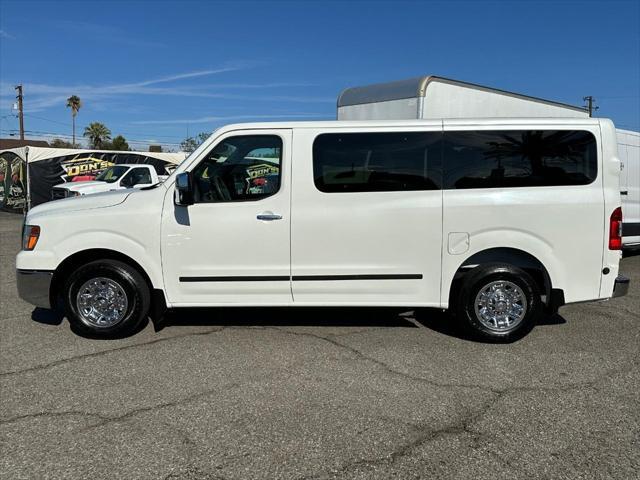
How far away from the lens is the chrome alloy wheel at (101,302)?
508 cm

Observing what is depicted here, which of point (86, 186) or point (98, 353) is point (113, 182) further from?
point (98, 353)

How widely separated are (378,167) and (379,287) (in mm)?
1120

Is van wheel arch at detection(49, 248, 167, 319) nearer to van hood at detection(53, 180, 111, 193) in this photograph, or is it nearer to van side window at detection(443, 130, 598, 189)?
van side window at detection(443, 130, 598, 189)

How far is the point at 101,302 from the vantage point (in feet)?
16.8

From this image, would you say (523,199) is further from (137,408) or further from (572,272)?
(137,408)

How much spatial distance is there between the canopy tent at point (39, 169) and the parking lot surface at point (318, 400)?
17.2 m

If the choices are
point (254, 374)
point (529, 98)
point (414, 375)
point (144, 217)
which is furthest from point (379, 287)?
point (529, 98)

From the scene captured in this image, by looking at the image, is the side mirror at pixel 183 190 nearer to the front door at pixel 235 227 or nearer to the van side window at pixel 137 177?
the front door at pixel 235 227

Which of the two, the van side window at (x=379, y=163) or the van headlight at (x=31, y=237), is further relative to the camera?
the van headlight at (x=31, y=237)

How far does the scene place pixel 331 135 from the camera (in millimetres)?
4969

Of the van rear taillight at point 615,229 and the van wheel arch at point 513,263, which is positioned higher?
the van rear taillight at point 615,229

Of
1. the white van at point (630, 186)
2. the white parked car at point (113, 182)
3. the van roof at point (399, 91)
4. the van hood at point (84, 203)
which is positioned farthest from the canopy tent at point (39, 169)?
the van hood at point (84, 203)

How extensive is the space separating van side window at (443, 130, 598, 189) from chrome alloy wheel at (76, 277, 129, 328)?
10.8 feet

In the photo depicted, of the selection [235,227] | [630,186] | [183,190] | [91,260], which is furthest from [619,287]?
[630,186]
